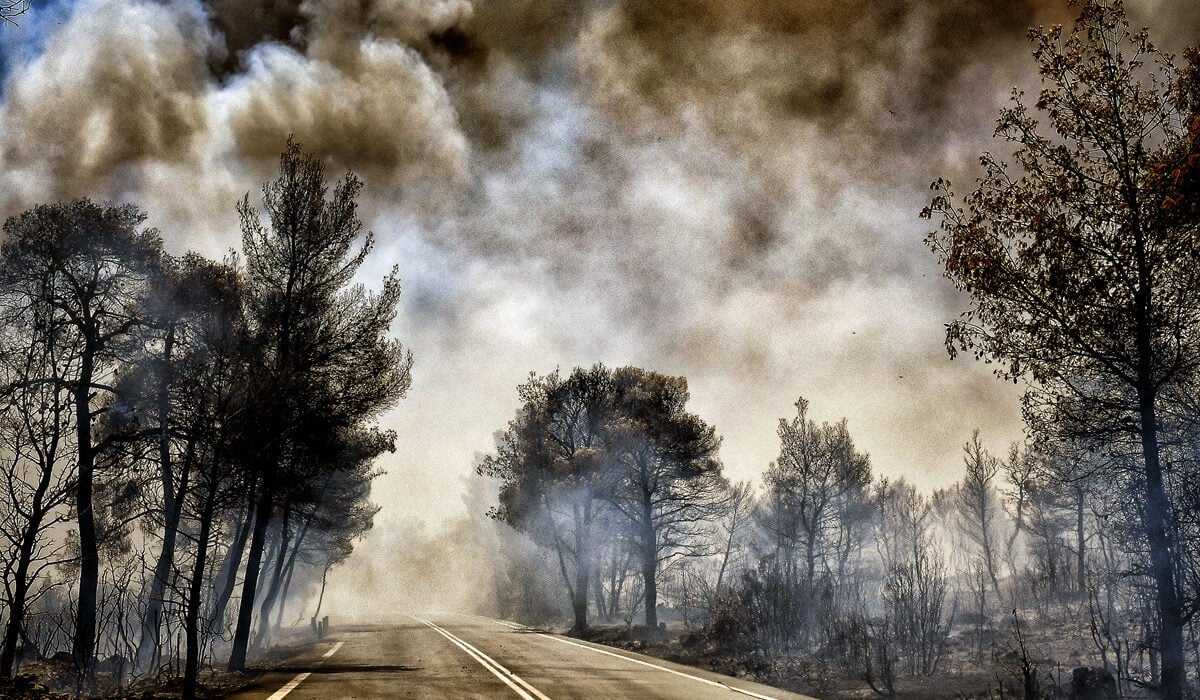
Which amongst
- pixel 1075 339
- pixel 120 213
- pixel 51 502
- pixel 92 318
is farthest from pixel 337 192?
pixel 1075 339

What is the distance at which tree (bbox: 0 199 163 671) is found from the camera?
1658 cm

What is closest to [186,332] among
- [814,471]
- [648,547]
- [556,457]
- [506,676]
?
[506,676]

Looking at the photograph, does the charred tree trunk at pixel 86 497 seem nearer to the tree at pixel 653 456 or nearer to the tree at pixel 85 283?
the tree at pixel 85 283

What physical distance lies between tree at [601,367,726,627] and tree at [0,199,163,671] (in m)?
19.2

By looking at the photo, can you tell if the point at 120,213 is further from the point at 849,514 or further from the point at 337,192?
the point at 849,514

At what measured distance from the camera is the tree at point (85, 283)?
54.4 feet

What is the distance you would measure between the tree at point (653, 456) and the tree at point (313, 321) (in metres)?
14.9

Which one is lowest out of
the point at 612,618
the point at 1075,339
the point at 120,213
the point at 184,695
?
the point at 612,618

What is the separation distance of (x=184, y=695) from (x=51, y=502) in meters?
3.73

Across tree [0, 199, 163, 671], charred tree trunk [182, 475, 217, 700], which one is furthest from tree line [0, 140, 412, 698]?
charred tree trunk [182, 475, 217, 700]

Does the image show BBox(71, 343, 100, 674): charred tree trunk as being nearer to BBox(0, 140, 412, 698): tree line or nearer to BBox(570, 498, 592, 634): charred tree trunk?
→ BBox(0, 140, 412, 698): tree line

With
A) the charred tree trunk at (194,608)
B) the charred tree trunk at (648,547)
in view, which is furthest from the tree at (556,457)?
the charred tree trunk at (194,608)

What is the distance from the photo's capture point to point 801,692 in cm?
1342

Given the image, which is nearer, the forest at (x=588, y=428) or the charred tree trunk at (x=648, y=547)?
the forest at (x=588, y=428)
